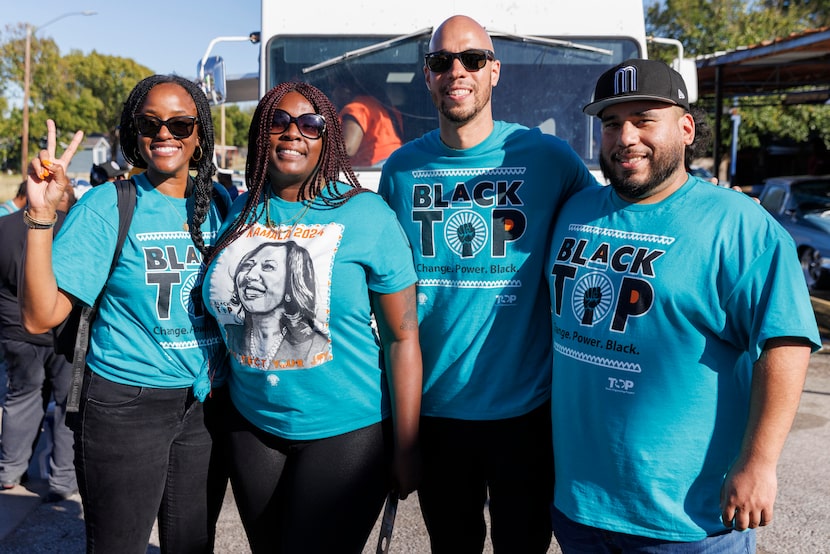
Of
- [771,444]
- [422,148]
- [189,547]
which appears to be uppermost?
[422,148]

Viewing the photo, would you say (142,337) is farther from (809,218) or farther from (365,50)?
Answer: (809,218)

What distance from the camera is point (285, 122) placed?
2.23m

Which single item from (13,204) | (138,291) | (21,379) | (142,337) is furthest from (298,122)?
(13,204)

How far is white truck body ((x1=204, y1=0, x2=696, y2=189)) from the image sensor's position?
4.73 metres

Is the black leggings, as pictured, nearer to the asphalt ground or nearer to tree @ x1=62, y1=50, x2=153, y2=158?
the asphalt ground

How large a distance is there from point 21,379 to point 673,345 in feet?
13.3

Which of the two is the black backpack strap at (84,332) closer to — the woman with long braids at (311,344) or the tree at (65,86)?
the woman with long braids at (311,344)

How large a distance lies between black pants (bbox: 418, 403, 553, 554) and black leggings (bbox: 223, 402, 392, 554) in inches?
10.3

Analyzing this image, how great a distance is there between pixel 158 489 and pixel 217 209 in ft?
3.07

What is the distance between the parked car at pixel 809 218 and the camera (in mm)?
10984

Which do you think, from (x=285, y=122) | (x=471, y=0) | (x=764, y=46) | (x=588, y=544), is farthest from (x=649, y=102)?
(x=764, y=46)

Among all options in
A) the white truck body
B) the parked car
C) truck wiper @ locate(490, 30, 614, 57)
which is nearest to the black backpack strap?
the white truck body

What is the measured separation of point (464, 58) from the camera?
7.97 ft

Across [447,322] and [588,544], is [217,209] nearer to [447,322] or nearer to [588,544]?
[447,322]
